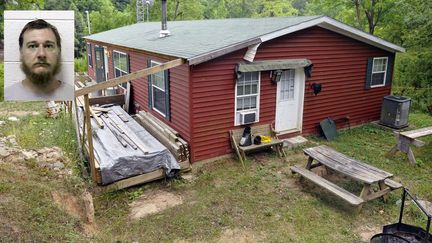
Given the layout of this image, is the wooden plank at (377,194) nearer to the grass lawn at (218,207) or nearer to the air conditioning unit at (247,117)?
the grass lawn at (218,207)

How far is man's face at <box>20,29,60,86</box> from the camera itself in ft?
9.20

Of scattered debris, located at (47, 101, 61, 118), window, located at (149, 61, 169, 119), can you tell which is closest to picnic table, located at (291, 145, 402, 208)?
window, located at (149, 61, 169, 119)

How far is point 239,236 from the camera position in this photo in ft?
18.1

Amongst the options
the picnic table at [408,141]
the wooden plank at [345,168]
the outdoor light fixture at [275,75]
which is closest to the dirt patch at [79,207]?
the wooden plank at [345,168]

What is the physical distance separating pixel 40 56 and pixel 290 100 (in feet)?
25.1

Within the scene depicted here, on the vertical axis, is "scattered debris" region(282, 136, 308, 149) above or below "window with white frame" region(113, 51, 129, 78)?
below

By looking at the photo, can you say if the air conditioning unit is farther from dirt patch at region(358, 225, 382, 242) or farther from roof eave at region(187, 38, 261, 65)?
dirt patch at region(358, 225, 382, 242)

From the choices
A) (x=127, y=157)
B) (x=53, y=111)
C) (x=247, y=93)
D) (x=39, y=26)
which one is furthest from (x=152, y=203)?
(x=53, y=111)

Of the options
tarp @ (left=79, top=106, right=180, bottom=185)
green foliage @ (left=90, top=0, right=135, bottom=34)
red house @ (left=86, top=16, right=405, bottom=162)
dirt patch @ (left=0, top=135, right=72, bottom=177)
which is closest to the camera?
dirt patch @ (left=0, top=135, right=72, bottom=177)

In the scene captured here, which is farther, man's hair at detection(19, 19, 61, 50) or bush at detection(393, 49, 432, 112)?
bush at detection(393, 49, 432, 112)

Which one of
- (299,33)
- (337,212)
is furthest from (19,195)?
(299,33)

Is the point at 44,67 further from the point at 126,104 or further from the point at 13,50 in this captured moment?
the point at 126,104

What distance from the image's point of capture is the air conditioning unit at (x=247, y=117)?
853 centimetres

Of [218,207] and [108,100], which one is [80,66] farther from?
[218,207]
